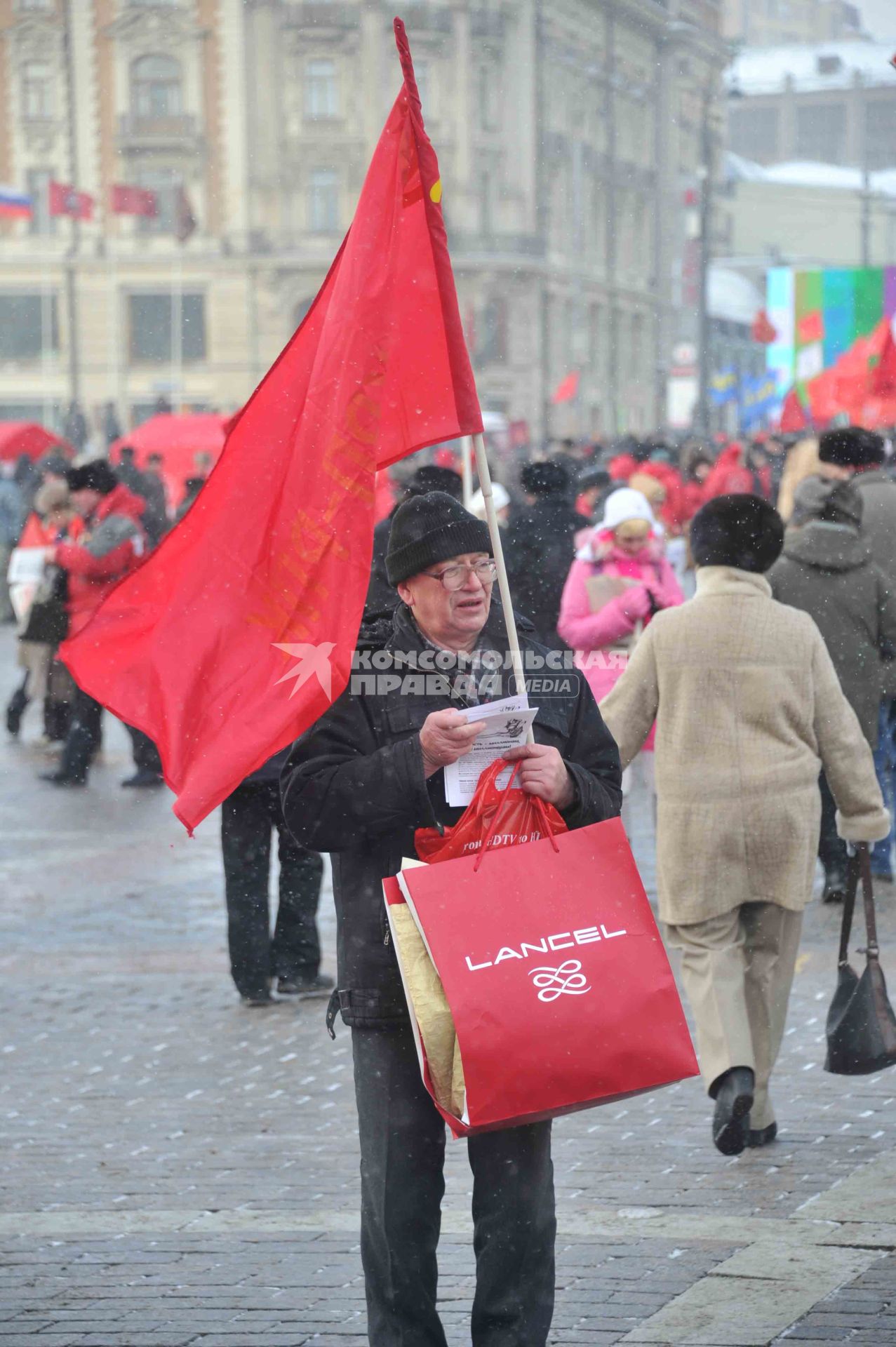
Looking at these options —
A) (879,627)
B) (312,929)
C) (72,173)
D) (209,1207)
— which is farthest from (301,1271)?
(72,173)

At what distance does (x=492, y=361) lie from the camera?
194 feet

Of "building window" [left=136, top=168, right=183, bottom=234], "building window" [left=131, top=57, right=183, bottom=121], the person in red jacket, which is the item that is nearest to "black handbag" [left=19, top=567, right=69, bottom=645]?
the person in red jacket

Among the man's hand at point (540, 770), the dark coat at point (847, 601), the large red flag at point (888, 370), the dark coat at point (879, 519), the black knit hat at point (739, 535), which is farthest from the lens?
the large red flag at point (888, 370)

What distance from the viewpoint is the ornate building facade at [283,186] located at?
179 feet

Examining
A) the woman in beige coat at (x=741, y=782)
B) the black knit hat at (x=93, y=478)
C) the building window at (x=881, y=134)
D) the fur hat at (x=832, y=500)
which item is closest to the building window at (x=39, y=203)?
the building window at (x=881, y=134)

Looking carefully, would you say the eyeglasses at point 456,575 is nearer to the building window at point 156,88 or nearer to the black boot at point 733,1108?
the black boot at point 733,1108

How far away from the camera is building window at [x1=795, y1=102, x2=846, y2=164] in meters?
50.5

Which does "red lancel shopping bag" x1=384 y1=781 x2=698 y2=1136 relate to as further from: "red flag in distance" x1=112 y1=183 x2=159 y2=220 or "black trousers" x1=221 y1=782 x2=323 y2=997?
"red flag in distance" x1=112 y1=183 x2=159 y2=220

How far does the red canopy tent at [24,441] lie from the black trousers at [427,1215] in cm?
2126

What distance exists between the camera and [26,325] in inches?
2207

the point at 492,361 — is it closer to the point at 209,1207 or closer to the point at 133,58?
the point at 133,58

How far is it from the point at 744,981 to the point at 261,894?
7.40 ft

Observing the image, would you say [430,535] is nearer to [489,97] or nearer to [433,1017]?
[433,1017]

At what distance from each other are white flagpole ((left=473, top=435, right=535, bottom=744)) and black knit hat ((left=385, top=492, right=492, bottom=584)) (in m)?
0.05
